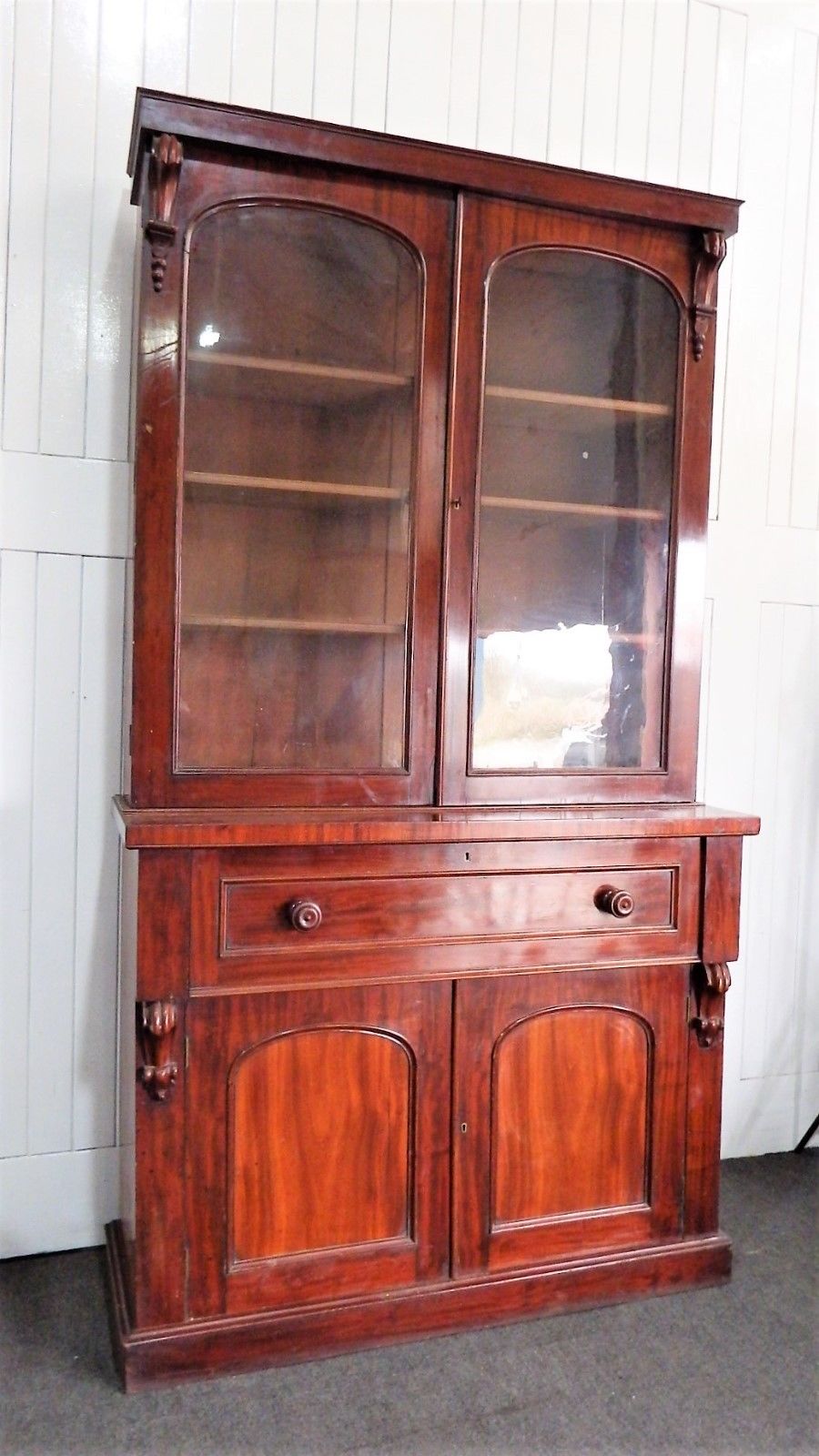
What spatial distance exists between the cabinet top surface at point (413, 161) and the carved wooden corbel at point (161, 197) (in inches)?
1.4

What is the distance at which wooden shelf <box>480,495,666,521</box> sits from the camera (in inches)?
73.9

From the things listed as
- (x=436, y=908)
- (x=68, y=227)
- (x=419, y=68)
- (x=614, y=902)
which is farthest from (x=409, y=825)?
(x=419, y=68)

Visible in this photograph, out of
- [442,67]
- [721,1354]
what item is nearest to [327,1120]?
[721,1354]

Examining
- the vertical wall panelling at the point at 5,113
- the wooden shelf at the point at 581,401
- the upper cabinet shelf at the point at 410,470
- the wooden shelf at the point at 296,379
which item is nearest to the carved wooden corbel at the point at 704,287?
the upper cabinet shelf at the point at 410,470

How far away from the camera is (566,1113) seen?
181cm

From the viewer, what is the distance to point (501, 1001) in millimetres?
1769

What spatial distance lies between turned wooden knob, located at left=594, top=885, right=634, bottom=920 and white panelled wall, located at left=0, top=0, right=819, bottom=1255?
76 centimetres

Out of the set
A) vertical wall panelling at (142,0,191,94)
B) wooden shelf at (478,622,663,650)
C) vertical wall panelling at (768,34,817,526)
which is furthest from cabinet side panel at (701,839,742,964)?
vertical wall panelling at (142,0,191,94)

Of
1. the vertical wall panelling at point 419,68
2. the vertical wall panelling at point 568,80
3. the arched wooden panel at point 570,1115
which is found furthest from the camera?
the vertical wall panelling at point 568,80

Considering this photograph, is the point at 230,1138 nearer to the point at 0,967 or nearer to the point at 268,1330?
the point at 268,1330

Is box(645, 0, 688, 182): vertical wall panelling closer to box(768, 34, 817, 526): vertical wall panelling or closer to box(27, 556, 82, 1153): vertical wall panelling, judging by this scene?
box(768, 34, 817, 526): vertical wall panelling

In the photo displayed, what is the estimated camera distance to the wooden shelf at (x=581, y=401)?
6.14ft

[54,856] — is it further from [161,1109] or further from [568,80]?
[568,80]

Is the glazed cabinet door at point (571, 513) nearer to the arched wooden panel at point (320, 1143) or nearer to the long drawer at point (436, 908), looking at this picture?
the long drawer at point (436, 908)
